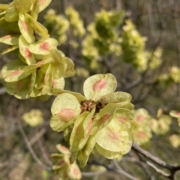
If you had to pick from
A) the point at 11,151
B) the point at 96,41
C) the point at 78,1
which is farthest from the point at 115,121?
the point at 78,1

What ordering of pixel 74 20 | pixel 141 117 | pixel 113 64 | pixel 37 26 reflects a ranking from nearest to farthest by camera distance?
1. pixel 37 26
2. pixel 141 117
3. pixel 74 20
4. pixel 113 64

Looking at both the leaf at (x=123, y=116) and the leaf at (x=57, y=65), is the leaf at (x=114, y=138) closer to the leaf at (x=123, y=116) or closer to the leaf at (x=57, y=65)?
the leaf at (x=123, y=116)

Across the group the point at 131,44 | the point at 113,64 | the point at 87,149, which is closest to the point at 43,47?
the point at 87,149

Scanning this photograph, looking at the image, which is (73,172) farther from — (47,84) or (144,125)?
(47,84)

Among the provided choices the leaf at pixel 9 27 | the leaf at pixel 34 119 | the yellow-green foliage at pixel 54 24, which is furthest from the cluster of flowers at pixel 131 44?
the leaf at pixel 9 27

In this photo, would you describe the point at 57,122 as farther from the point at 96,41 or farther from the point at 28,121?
the point at 28,121

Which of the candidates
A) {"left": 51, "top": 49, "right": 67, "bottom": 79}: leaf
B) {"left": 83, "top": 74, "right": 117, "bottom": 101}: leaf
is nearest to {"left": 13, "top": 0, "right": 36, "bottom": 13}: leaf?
{"left": 51, "top": 49, "right": 67, "bottom": 79}: leaf
